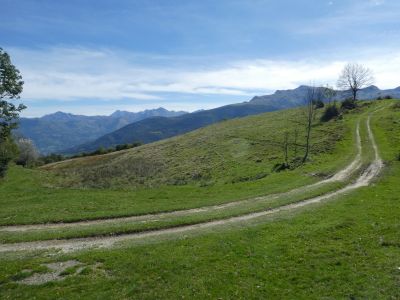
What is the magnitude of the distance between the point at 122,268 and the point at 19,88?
109ft

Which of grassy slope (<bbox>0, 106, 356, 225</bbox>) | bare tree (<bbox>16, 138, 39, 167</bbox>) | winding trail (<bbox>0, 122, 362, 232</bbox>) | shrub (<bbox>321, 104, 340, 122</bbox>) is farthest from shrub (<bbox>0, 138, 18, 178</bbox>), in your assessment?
shrub (<bbox>321, 104, 340, 122</bbox>)

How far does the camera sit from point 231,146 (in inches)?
3095

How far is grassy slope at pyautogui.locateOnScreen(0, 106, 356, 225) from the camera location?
32.2 meters

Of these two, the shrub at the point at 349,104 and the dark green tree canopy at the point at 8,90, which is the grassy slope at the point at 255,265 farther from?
the shrub at the point at 349,104

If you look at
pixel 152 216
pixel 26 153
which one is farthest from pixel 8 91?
pixel 26 153

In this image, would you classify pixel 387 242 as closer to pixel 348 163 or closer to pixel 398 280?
pixel 398 280

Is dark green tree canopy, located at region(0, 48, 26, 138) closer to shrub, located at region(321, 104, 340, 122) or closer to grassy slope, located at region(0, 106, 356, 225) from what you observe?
grassy slope, located at region(0, 106, 356, 225)

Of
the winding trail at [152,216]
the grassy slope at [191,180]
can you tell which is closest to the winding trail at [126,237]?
the winding trail at [152,216]

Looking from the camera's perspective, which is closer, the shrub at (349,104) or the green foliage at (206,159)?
the green foliage at (206,159)

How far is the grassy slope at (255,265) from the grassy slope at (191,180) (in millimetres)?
10482

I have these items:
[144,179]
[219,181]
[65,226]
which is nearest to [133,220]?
[65,226]

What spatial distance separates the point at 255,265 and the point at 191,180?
1515 inches

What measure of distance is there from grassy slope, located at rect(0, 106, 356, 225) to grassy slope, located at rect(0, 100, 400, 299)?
10.5m

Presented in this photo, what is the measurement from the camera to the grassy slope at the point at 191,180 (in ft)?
106
